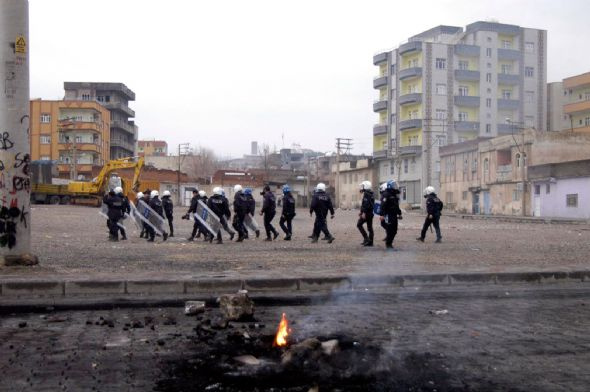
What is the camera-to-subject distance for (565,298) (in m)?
9.45

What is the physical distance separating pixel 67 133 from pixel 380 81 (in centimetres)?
4242

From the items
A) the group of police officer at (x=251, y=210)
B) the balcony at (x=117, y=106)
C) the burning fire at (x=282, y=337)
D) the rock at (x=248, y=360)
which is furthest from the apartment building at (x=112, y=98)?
the rock at (x=248, y=360)

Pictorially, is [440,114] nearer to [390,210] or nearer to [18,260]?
[390,210]

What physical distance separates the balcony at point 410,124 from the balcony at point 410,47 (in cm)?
842

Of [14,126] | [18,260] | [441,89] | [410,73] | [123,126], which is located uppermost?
[410,73]

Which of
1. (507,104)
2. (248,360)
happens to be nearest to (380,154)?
(507,104)

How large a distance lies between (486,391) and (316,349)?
1457 millimetres

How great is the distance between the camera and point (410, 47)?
3027 inches

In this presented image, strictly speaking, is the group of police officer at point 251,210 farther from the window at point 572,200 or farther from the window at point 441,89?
the window at point 441,89

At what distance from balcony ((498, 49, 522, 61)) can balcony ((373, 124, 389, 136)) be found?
17.2m

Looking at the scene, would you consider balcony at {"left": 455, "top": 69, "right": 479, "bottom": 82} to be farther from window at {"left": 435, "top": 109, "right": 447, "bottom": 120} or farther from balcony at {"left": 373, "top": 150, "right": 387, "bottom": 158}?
balcony at {"left": 373, "top": 150, "right": 387, "bottom": 158}

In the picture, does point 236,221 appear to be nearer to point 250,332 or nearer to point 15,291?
point 15,291

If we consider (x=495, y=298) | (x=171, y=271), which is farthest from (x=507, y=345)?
(x=171, y=271)

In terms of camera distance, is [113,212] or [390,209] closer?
[390,209]
